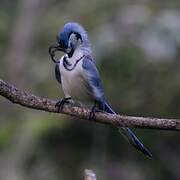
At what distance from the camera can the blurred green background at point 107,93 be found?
4914mm

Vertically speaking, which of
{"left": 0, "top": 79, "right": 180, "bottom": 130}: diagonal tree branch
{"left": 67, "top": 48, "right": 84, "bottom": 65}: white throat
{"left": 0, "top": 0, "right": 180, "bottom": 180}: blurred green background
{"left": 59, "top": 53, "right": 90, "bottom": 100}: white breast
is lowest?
{"left": 0, "top": 79, "right": 180, "bottom": 130}: diagonal tree branch

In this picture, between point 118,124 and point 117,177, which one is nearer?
point 118,124

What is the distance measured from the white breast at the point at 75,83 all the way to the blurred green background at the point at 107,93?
1.82 m

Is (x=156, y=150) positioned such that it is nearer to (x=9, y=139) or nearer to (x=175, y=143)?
(x=175, y=143)

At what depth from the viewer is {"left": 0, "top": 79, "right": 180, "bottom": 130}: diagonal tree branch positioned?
2387 mm

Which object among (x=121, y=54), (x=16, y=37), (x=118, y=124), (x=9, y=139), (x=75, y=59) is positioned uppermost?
(x=16, y=37)

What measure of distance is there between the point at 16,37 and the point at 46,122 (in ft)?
4.63

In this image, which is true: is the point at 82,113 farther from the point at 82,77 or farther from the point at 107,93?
the point at 107,93

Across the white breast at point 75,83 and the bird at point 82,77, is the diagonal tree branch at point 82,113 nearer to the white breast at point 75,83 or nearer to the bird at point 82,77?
the bird at point 82,77

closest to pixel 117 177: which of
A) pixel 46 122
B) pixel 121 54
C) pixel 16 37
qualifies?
pixel 46 122

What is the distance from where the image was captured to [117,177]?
18.9ft

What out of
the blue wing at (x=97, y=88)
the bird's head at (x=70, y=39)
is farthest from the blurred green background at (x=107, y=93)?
the bird's head at (x=70, y=39)

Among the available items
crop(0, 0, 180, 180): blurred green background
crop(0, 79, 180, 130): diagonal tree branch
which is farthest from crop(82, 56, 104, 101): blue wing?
crop(0, 0, 180, 180): blurred green background

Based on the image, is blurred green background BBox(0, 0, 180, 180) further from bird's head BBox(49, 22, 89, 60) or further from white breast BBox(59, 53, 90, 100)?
bird's head BBox(49, 22, 89, 60)
